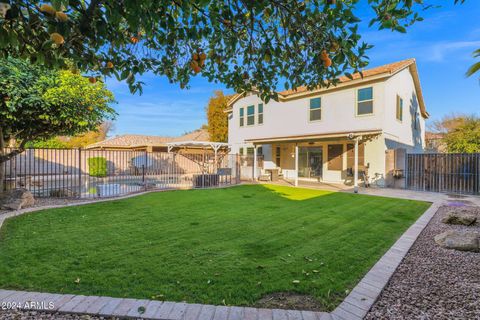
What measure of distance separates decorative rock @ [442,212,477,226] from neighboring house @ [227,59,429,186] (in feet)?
19.8

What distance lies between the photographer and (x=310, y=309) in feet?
8.46

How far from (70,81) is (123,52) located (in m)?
5.22

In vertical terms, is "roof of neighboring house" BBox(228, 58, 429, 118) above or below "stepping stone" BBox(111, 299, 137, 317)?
above

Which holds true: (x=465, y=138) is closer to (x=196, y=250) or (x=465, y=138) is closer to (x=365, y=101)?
(x=365, y=101)

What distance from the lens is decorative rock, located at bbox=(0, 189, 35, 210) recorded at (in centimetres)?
685

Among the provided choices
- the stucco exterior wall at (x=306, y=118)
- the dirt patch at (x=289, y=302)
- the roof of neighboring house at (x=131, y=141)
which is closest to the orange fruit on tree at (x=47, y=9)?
the dirt patch at (x=289, y=302)

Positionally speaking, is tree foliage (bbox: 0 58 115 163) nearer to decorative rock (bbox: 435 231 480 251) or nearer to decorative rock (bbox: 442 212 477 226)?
decorative rock (bbox: 435 231 480 251)

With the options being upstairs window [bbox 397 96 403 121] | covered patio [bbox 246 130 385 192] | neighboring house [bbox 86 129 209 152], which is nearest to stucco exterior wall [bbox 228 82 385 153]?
covered patio [bbox 246 130 385 192]

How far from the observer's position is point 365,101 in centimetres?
1347

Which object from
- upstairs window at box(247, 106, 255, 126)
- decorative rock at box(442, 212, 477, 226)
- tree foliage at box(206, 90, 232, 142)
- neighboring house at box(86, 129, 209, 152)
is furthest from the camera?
tree foliage at box(206, 90, 232, 142)

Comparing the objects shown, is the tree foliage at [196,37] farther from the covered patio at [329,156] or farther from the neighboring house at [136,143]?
the neighboring house at [136,143]

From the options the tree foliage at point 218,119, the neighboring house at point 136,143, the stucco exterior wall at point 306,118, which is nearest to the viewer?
the stucco exterior wall at point 306,118

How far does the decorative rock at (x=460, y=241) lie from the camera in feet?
14.2

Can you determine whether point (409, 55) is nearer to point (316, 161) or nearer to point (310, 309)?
point (316, 161)
